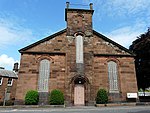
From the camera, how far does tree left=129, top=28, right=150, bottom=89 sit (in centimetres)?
2773

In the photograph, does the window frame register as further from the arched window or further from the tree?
the tree

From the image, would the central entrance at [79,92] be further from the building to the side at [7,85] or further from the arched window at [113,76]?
the building to the side at [7,85]

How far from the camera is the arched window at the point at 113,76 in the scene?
20.9 m

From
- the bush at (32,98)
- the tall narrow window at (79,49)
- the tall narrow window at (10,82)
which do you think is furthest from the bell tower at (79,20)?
the tall narrow window at (10,82)

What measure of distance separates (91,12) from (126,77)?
10.4 m

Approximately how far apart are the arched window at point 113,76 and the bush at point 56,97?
6275 mm

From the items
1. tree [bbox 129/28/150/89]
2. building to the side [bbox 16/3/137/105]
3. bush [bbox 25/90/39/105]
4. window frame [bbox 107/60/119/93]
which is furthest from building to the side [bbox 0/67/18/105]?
tree [bbox 129/28/150/89]

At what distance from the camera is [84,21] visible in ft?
76.9

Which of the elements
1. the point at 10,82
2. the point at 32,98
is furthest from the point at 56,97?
the point at 10,82

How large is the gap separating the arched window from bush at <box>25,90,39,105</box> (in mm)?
9089

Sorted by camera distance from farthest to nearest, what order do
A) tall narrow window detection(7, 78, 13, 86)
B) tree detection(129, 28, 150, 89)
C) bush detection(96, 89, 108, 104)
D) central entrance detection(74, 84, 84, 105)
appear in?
tall narrow window detection(7, 78, 13, 86) < tree detection(129, 28, 150, 89) < central entrance detection(74, 84, 84, 105) < bush detection(96, 89, 108, 104)

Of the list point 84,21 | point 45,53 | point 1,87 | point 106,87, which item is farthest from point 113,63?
point 1,87

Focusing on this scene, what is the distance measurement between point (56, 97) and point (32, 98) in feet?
8.88

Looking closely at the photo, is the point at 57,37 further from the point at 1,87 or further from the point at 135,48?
the point at 1,87
